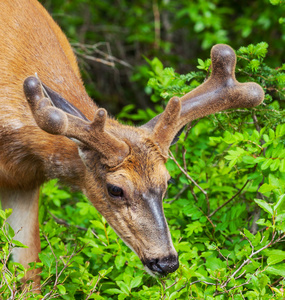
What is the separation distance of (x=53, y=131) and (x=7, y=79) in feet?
3.25

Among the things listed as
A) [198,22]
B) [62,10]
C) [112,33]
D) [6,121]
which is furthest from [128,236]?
[112,33]

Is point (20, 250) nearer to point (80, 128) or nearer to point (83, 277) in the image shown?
point (83, 277)

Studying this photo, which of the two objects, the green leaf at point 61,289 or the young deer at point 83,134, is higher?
the young deer at point 83,134

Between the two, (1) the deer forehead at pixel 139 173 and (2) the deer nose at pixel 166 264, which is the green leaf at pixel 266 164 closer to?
(1) the deer forehead at pixel 139 173

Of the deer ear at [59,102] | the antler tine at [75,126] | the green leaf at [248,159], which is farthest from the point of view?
the green leaf at [248,159]

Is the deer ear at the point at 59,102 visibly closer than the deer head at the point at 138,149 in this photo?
→ No

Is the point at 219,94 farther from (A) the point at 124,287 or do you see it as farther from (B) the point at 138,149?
(A) the point at 124,287

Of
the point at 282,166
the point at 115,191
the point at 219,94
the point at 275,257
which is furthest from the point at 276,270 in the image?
the point at 219,94

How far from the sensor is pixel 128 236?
418cm

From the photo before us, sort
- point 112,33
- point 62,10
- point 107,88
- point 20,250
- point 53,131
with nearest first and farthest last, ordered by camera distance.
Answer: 1. point 53,131
2. point 20,250
3. point 62,10
4. point 112,33
5. point 107,88

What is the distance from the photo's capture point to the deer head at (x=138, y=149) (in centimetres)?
390

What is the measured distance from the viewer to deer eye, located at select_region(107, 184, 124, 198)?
4.12 m

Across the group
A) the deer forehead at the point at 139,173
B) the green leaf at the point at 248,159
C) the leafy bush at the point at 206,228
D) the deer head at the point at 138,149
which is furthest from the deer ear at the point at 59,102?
the green leaf at the point at 248,159

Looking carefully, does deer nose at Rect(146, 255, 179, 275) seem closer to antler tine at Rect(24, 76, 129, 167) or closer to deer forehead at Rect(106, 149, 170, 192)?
deer forehead at Rect(106, 149, 170, 192)
